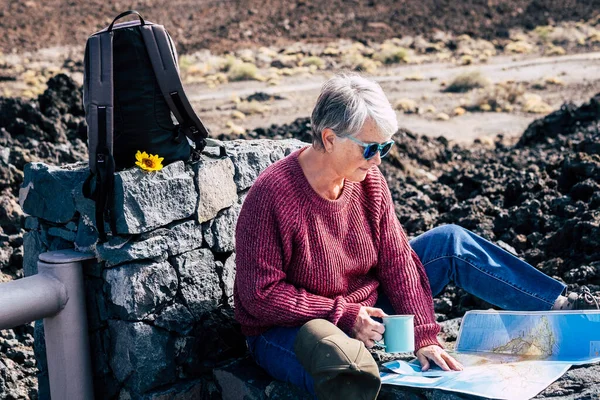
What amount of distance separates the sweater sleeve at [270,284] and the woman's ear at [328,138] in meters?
0.28

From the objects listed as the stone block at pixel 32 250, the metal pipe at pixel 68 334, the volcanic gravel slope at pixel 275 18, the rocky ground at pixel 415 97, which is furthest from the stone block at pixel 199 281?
the volcanic gravel slope at pixel 275 18

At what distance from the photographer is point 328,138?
3.03 m

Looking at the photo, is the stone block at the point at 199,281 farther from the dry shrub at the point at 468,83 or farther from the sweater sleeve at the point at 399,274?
the dry shrub at the point at 468,83

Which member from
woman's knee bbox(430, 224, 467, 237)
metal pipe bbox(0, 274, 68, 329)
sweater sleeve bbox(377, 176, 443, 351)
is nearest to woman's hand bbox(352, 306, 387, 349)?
sweater sleeve bbox(377, 176, 443, 351)

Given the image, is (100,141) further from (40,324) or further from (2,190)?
(2,190)

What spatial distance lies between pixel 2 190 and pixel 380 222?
434 cm

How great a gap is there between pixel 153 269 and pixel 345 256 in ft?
2.36

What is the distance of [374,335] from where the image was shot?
9.80 ft

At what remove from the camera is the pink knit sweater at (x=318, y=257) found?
302 cm

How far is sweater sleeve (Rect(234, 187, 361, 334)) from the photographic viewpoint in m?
3.00

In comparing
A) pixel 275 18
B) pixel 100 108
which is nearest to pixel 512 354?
pixel 100 108

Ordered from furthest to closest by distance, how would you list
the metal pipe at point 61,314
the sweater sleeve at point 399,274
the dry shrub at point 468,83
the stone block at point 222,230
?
1. the dry shrub at point 468,83
2. the stone block at point 222,230
3. the sweater sleeve at point 399,274
4. the metal pipe at point 61,314

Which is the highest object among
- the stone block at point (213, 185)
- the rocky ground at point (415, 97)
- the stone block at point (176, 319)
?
the stone block at point (213, 185)

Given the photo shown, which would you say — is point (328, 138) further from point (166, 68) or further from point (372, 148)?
point (166, 68)
